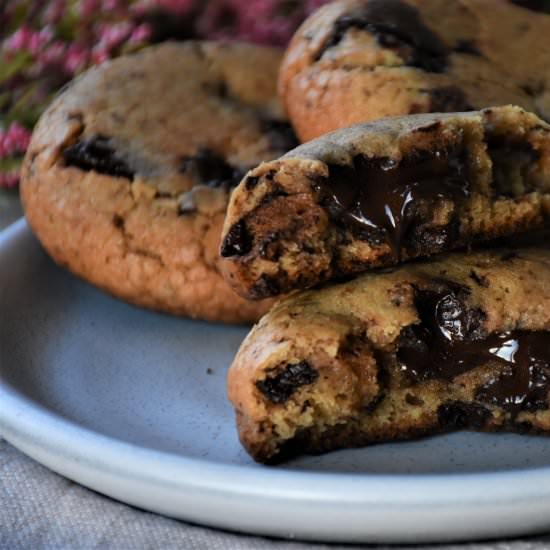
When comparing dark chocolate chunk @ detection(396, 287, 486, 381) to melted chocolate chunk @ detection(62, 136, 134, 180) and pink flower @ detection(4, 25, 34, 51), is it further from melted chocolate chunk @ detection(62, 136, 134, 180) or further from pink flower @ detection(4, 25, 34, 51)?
pink flower @ detection(4, 25, 34, 51)

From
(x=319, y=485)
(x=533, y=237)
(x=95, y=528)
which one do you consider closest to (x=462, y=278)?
(x=533, y=237)

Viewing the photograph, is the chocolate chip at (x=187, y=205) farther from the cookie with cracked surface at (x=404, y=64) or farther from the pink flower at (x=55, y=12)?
the pink flower at (x=55, y=12)

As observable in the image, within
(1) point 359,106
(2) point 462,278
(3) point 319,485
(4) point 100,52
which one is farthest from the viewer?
(4) point 100,52

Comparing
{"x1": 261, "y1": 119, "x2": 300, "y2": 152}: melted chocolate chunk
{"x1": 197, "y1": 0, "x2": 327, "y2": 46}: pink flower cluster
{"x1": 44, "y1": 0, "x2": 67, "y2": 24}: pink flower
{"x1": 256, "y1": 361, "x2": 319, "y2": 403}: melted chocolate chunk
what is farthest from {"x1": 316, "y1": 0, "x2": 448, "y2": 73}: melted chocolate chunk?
{"x1": 44, "y1": 0, "x2": 67, "y2": 24}: pink flower

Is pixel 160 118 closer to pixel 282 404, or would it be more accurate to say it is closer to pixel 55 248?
pixel 55 248

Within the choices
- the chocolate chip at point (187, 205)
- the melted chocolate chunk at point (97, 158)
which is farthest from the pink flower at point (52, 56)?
the chocolate chip at point (187, 205)
